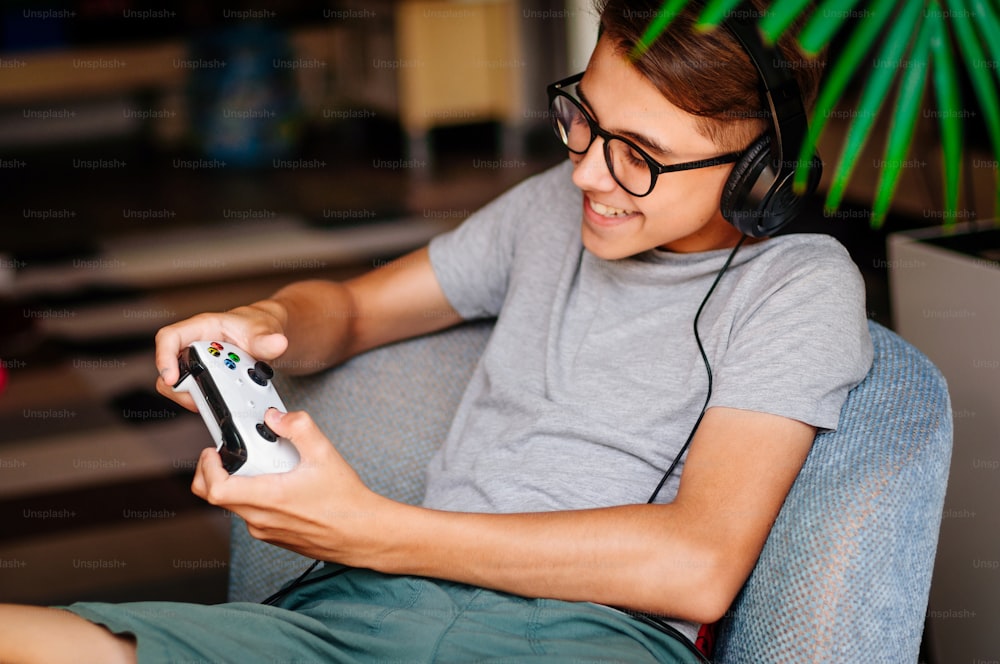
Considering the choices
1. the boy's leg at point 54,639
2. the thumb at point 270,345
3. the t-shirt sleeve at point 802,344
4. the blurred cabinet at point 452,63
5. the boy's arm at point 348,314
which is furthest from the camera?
the blurred cabinet at point 452,63

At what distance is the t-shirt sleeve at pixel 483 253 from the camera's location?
1413mm

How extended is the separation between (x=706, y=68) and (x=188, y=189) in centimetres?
409

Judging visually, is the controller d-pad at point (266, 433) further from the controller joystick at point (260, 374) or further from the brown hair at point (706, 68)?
the brown hair at point (706, 68)

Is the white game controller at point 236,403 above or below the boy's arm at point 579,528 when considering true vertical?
above

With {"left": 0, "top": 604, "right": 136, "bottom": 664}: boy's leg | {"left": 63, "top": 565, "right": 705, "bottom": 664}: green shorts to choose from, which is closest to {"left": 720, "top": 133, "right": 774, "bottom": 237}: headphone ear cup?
{"left": 63, "top": 565, "right": 705, "bottom": 664}: green shorts

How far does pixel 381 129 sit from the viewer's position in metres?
5.75

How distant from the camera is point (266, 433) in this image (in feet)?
3.21

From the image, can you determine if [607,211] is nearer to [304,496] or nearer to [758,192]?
[758,192]

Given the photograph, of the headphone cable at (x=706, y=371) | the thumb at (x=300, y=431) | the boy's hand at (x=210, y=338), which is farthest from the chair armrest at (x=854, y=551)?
the boy's hand at (x=210, y=338)

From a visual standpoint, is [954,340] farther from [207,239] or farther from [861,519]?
[207,239]

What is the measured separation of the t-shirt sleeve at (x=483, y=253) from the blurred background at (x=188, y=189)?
0.90 metres

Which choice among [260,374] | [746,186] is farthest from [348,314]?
[746,186]

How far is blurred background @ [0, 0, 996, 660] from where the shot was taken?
2.29m

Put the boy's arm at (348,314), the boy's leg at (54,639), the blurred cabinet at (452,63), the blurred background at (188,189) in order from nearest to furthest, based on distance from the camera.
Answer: the boy's leg at (54,639), the boy's arm at (348,314), the blurred background at (188,189), the blurred cabinet at (452,63)
